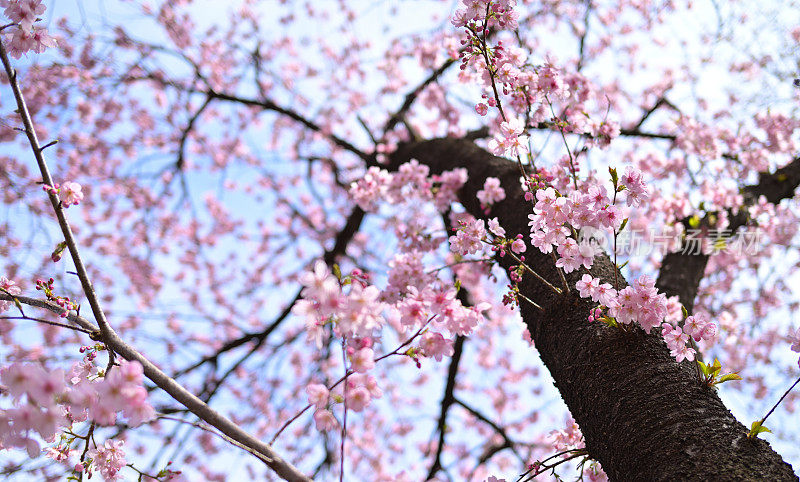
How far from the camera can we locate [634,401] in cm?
154

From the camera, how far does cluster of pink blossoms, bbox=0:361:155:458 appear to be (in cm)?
120

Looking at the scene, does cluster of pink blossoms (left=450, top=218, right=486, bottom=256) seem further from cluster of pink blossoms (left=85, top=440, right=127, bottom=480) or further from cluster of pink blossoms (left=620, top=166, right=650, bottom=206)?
Result: cluster of pink blossoms (left=85, top=440, right=127, bottom=480)

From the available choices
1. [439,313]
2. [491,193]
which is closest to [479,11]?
[491,193]

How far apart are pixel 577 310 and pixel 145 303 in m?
7.92

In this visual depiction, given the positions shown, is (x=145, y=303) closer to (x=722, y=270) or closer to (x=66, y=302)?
(x=66, y=302)

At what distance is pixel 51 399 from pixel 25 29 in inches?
54.3

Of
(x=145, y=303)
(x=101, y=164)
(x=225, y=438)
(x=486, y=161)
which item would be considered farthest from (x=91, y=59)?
(x=225, y=438)

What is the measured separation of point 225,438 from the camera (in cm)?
121

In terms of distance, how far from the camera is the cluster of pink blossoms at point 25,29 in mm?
1734

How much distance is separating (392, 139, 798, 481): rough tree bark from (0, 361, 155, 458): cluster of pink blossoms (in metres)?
1.43

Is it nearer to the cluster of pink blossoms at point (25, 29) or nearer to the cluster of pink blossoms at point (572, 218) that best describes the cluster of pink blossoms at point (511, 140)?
the cluster of pink blossoms at point (572, 218)

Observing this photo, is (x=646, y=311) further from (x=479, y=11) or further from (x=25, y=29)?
(x=25, y=29)

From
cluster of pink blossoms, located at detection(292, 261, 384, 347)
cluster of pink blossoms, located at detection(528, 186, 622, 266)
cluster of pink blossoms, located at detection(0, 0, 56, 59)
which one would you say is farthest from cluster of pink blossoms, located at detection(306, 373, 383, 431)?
cluster of pink blossoms, located at detection(0, 0, 56, 59)

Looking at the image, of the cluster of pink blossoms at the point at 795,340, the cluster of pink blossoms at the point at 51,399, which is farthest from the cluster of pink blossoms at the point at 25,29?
the cluster of pink blossoms at the point at 795,340
